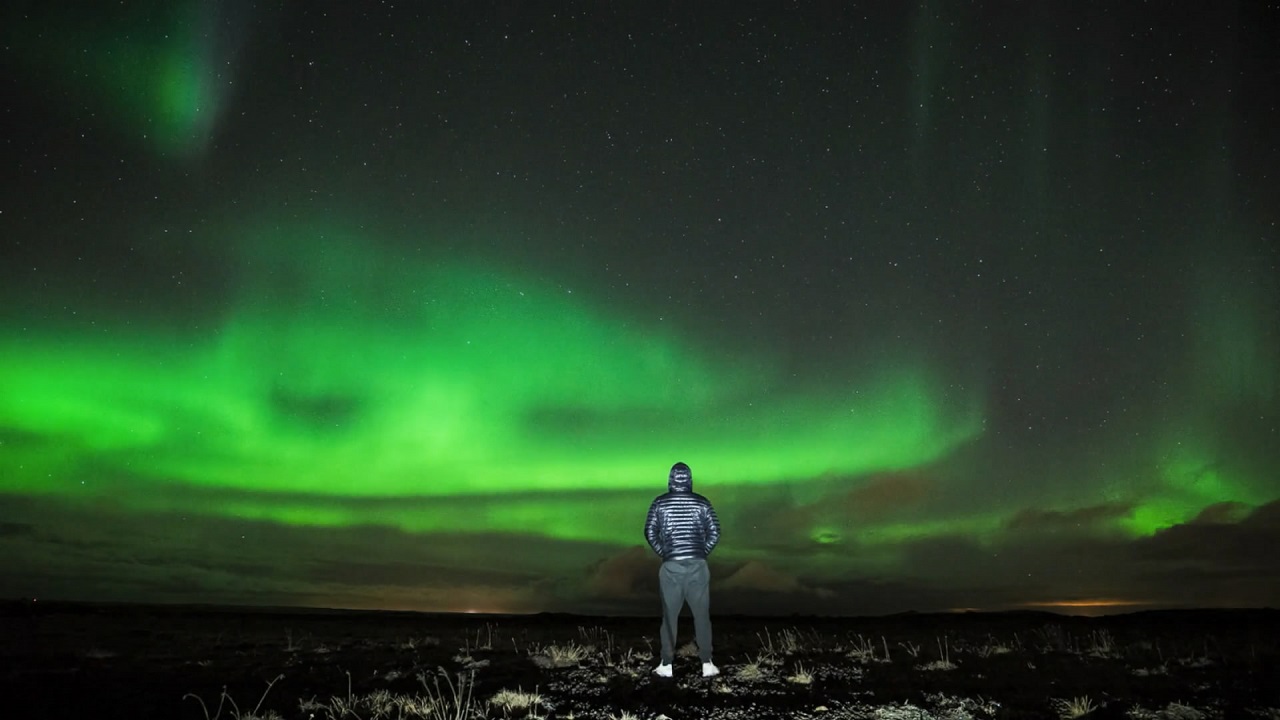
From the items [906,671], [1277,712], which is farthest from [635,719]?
[1277,712]

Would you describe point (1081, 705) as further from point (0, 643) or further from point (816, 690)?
point (0, 643)

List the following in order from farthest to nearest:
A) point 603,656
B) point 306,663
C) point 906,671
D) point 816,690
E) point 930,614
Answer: point 930,614
point 306,663
point 603,656
point 906,671
point 816,690

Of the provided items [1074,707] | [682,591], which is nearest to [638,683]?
[682,591]

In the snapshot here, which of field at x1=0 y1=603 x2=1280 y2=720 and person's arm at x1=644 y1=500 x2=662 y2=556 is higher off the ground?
person's arm at x1=644 y1=500 x2=662 y2=556

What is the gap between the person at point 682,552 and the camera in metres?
7.86

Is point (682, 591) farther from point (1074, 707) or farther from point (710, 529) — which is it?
point (1074, 707)

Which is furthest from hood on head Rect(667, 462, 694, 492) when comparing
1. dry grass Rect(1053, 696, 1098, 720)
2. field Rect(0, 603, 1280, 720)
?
dry grass Rect(1053, 696, 1098, 720)

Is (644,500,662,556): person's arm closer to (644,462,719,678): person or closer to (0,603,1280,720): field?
(644,462,719,678): person

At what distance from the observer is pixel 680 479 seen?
816 cm

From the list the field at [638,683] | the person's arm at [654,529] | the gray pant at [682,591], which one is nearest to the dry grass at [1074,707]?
the field at [638,683]

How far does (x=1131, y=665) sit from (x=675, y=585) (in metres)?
5.98

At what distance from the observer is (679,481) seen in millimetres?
8164

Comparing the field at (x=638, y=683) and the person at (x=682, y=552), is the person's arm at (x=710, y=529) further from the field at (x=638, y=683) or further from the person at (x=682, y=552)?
the field at (x=638, y=683)

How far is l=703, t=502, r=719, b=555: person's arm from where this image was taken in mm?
8047
